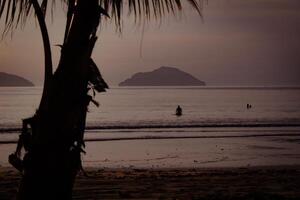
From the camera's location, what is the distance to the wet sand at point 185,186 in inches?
353

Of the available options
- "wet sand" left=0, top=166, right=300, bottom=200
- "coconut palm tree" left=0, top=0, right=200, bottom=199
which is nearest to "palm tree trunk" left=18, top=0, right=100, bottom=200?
"coconut palm tree" left=0, top=0, right=200, bottom=199

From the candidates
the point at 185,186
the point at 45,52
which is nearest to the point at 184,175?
the point at 185,186

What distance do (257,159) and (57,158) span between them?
16.6 meters

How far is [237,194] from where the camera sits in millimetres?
9000

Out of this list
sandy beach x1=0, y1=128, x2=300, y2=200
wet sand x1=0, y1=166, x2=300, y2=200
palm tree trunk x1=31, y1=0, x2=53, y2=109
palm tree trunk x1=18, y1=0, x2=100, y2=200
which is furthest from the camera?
sandy beach x1=0, y1=128, x2=300, y2=200

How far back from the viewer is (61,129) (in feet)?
12.3

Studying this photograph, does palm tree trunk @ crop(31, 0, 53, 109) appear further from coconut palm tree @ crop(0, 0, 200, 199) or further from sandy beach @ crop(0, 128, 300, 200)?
sandy beach @ crop(0, 128, 300, 200)

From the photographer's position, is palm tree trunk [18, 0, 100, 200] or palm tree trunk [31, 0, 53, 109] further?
palm tree trunk [31, 0, 53, 109]

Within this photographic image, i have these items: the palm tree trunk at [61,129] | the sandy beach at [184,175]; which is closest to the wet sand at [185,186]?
the sandy beach at [184,175]

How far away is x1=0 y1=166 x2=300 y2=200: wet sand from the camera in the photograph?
897 centimetres

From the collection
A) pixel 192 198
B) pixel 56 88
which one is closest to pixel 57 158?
pixel 56 88

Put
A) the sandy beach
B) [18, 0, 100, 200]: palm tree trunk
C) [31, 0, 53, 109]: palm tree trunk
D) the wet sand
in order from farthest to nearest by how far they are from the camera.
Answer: the sandy beach, the wet sand, [31, 0, 53, 109]: palm tree trunk, [18, 0, 100, 200]: palm tree trunk

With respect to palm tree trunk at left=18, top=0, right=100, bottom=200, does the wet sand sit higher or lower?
lower

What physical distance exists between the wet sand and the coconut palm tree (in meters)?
5.09
